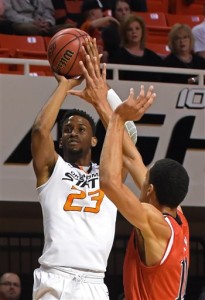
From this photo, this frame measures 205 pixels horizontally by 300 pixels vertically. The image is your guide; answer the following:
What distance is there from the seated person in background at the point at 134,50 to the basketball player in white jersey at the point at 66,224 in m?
4.29

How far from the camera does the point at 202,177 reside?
34.1 feet

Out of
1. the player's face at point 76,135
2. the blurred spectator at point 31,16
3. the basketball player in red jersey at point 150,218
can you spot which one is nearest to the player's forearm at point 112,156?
the basketball player in red jersey at point 150,218

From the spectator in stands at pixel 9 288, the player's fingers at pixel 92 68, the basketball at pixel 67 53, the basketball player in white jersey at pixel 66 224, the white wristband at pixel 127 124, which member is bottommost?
the spectator in stands at pixel 9 288

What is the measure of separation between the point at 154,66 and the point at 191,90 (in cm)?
53

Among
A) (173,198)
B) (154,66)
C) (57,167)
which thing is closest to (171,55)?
(154,66)

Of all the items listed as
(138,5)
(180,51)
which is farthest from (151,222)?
(138,5)

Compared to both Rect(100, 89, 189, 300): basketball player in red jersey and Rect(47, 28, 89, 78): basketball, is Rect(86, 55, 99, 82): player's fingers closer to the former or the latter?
Rect(47, 28, 89, 78): basketball

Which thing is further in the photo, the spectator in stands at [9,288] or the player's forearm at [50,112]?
the spectator in stands at [9,288]

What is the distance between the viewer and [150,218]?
4992 millimetres

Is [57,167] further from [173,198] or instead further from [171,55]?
[171,55]

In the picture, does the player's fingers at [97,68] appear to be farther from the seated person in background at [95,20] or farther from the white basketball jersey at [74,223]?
the seated person in background at [95,20]

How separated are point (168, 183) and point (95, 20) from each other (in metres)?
6.33

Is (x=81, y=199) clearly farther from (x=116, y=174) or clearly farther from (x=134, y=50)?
(x=134, y=50)

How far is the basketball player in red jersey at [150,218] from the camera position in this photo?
4.95 meters
